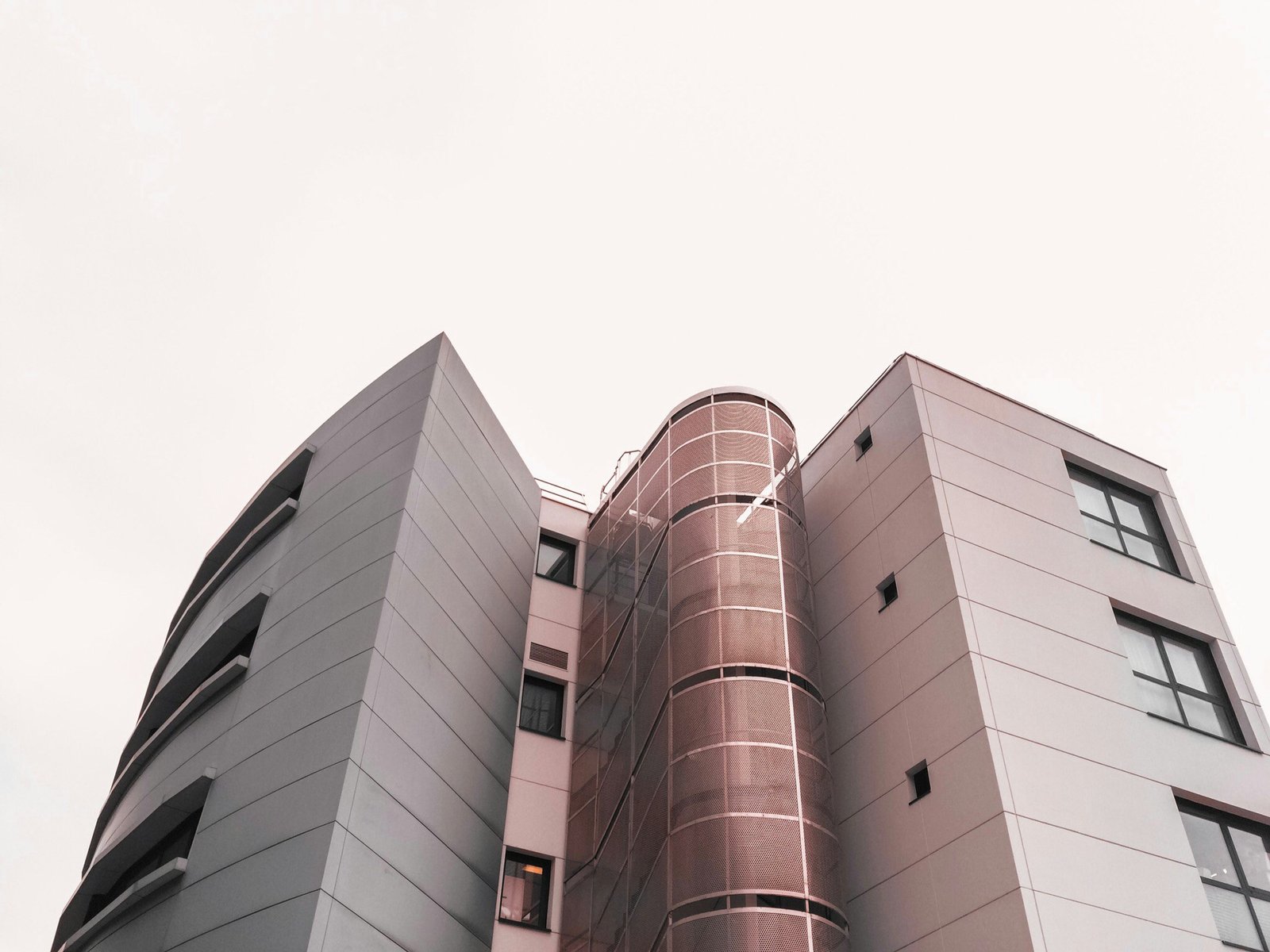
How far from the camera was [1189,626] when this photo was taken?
815 inches

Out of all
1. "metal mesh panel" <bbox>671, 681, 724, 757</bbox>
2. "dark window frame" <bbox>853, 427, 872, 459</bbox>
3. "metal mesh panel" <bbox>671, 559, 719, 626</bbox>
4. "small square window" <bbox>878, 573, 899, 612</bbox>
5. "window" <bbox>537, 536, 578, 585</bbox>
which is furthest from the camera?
"window" <bbox>537, 536, 578, 585</bbox>

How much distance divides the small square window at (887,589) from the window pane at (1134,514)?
18.9ft

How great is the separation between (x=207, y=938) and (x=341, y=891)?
2192mm

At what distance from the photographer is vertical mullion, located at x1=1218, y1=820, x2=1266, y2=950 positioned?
16391mm

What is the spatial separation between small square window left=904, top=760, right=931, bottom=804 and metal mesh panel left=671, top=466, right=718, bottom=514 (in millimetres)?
6735

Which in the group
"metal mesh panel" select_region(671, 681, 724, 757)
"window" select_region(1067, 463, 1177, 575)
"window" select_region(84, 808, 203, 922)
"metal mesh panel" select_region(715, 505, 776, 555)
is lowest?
"window" select_region(84, 808, 203, 922)

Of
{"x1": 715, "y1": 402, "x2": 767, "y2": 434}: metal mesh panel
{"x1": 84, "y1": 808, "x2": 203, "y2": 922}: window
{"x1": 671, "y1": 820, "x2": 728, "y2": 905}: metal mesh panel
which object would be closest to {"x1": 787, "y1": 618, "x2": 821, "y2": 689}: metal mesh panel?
{"x1": 671, "y1": 820, "x2": 728, "y2": 905}: metal mesh panel

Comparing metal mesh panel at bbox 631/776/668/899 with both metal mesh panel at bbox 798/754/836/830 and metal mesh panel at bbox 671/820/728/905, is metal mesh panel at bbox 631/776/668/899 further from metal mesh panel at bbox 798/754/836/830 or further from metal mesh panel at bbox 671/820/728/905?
metal mesh panel at bbox 798/754/836/830

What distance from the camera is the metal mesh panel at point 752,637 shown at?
19.2 m

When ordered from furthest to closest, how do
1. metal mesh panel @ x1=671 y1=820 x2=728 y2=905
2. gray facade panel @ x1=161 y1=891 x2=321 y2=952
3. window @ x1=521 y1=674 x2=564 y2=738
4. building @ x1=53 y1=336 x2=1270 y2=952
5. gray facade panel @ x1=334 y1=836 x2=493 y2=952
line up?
window @ x1=521 y1=674 x2=564 y2=738 → metal mesh panel @ x1=671 y1=820 x2=728 y2=905 → building @ x1=53 y1=336 x2=1270 y2=952 → gray facade panel @ x1=334 y1=836 x2=493 y2=952 → gray facade panel @ x1=161 y1=891 x2=321 y2=952

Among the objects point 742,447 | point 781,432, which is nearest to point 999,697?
point 742,447

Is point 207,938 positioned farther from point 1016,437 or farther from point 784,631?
point 1016,437

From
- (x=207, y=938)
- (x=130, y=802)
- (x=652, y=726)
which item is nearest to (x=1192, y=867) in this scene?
(x=652, y=726)

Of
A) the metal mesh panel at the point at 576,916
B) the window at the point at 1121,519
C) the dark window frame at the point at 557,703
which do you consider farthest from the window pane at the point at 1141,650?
the dark window frame at the point at 557,703
